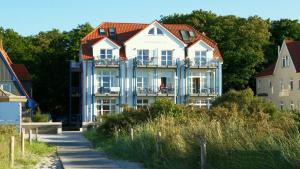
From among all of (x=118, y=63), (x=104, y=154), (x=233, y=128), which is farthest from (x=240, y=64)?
(x=233, y=128)

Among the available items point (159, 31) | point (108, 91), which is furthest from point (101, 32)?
point (108, 91)

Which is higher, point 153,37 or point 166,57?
point 153,37

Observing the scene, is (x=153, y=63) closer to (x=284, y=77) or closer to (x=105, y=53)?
(x=105, y=53)

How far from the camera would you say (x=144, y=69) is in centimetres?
6531

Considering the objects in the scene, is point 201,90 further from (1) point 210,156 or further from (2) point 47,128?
(1) point 210,156

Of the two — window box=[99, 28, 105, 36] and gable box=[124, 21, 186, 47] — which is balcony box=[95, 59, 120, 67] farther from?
window box=[99, 28, 105, 36]

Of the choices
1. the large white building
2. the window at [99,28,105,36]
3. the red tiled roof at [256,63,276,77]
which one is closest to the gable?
the large white building

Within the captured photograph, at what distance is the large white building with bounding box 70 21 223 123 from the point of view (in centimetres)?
6381

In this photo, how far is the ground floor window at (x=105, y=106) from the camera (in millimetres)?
64188

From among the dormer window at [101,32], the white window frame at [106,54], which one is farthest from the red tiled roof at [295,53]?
the dormer window at [101,32]

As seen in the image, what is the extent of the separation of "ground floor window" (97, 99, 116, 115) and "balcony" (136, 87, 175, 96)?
9.47ft

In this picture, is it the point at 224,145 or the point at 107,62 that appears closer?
the point at 224,145

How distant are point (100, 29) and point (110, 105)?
347 inches

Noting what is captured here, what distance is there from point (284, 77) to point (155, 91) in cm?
1480
